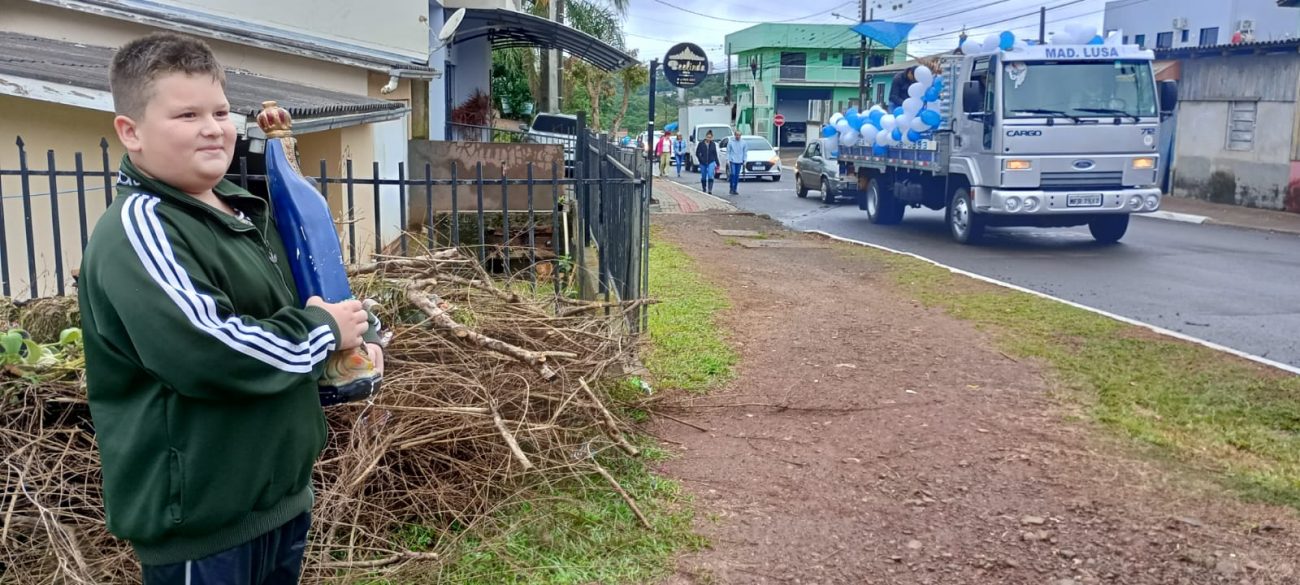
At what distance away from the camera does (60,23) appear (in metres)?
9.21

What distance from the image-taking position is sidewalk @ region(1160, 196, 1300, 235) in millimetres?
18923

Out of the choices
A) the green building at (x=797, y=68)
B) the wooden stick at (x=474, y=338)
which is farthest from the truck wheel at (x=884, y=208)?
the green building at (x=797, y=68)

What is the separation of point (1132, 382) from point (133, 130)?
6.27 meters

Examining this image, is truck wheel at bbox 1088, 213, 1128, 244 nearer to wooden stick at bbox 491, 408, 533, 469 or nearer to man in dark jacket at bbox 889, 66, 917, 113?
man in dark jacket at bbox 889, 66, 917, 113

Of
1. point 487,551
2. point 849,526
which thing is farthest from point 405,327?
point 849,526

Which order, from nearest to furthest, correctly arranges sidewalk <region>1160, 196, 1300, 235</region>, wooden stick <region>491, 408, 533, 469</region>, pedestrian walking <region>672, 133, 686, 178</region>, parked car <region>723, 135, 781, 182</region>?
1. wooden stick <region>491, 408, 533, 469</region>
2. sidewalk <region>1160, 196, 1300, 235</region>
3. parked car <region>723, 135, 781, 182</region>
4. pedestrian walking <region>672, 133, 686, 178</region>

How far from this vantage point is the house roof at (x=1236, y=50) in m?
21.4

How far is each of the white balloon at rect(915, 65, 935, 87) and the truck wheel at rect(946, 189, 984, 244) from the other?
1.84m

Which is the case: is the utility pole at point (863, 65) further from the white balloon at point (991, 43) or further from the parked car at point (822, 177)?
the white balloon at point (991, 43)

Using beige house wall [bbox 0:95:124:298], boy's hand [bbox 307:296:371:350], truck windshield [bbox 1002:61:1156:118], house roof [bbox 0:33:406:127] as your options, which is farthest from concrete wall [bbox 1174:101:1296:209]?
boy's hand [bbox 307:296:371:350]

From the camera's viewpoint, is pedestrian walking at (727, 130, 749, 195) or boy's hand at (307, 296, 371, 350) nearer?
boy's hand at (307, 296, 371, 350)

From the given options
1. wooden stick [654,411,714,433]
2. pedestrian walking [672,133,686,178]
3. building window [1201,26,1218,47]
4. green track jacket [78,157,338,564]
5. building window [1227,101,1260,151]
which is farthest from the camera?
building window [1201,26,1218,47]

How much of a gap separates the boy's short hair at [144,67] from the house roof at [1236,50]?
23884mm

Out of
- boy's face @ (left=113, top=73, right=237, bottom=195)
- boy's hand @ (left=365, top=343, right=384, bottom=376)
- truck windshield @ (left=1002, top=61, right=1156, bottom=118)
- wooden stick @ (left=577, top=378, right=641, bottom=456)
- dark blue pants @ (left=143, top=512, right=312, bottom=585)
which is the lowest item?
wooden stick @ (left=577, top=378, right=641, bottom=456)
